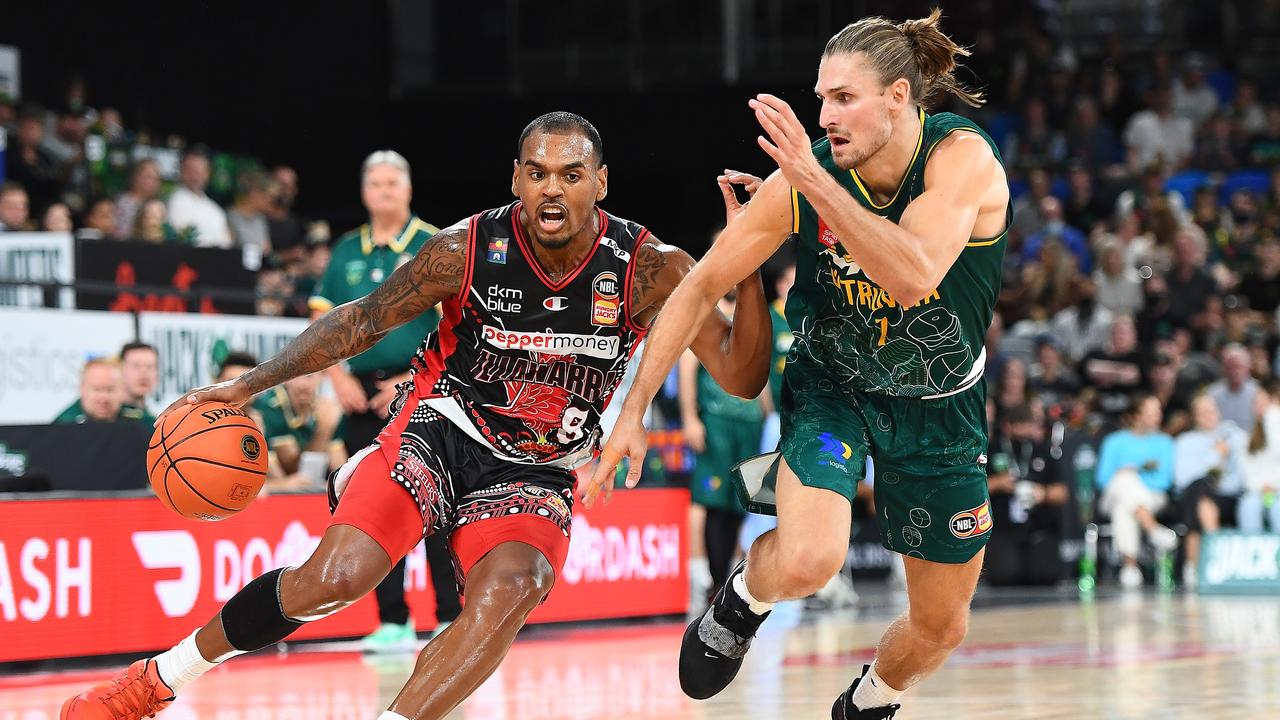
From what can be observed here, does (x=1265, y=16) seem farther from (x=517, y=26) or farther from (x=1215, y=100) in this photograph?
(x=517, y=26)

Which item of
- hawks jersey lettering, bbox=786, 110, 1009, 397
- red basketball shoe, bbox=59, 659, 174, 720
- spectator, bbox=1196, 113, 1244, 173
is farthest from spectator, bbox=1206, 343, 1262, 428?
red basketball shoe, bbox=59, 659, 174, 720

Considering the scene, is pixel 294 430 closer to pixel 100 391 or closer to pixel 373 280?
pixel 100 391

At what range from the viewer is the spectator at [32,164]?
1291 centimetres

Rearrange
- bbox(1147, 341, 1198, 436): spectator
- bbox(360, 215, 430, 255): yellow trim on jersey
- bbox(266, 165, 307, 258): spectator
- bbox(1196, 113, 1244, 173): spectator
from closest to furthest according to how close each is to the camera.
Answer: bbox(360, 215, 430, 255): yellow trim on jersey, bbox(266, 165, 307, 258): spectator, bbox(1147, 341, 1198, 436): spectator, bbox(1196, 113, 1244, 173): spectator

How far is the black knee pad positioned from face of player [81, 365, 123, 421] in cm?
422

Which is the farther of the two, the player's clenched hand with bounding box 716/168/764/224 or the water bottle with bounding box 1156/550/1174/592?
the water bottle with bounding box 1156/550/1174/592

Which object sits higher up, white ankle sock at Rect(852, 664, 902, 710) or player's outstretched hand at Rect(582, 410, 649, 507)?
player's outstretched hand at Rect(582, 410, 649, 507)

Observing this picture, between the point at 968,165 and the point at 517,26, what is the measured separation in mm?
18124

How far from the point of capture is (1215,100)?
18953 millimetres

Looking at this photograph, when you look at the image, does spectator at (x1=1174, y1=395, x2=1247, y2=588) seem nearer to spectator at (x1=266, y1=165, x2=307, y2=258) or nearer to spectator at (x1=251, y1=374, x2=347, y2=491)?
spectator at (x1=251, y1=374, x2=347, y2=491)

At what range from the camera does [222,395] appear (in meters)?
4.96

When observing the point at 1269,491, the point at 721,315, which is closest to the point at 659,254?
the point at 721,315

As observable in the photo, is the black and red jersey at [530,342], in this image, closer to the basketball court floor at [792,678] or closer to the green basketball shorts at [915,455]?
the green basketball shorts at [915,455]

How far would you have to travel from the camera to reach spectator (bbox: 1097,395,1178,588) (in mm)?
13766
